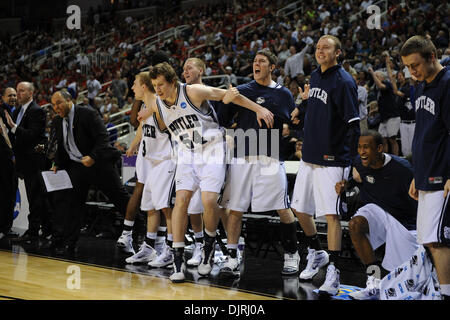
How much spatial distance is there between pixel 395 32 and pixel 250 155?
8.58m

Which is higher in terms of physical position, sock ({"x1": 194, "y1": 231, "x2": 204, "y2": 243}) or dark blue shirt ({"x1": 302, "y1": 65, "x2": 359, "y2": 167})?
dark blue shirt ({"x1": 302, "y1": 65, "x2": 359, "y2": 167})

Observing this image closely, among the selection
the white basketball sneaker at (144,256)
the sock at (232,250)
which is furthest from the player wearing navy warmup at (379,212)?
the white basketball sneaker at (144,256)

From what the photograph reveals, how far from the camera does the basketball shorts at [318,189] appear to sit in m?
4.65

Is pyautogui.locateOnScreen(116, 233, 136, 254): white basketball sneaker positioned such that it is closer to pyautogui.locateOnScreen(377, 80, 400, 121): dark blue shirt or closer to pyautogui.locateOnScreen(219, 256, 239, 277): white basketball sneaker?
pyautogui.locateOnScreen(219, 256, 239, 277): white basketball sneaker

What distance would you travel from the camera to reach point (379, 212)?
4.53m

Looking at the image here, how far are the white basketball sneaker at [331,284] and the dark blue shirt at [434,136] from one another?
111 cm

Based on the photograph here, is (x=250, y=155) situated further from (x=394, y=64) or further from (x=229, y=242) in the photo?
(x=394, y=64)

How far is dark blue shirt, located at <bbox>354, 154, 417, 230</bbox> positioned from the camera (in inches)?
181

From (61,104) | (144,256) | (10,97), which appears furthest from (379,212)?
(10,97)

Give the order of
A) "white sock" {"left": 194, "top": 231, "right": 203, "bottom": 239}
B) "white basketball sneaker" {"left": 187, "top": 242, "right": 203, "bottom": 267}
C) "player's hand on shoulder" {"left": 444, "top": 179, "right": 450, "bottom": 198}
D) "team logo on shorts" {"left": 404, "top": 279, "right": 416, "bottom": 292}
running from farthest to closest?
"white sock" {"left": 194, "top": 231, "right": 203, "bottom": 239}
"white basketball sneaker" {"left": 187, "top": 242, "right": 203, "bottom": 267}
"team logo on shorts" {"left": 404, "top": 279, "right": 416, "bottom": 292}
"player's hand on shoulder" {"left": 444, "top": 179, "right": 450, "bottom": 198}

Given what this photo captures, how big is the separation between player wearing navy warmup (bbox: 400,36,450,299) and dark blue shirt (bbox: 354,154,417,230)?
33.2 inches

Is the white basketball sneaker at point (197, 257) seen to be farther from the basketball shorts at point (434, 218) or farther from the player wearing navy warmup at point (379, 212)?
the basketball shorts at point (434, 218)

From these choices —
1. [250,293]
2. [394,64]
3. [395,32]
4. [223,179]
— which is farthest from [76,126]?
[395,32]

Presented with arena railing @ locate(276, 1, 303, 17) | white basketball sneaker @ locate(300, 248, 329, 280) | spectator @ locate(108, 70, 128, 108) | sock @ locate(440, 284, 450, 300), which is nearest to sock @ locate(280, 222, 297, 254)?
white basketball sneaker @ locate(300, 248, 329, 280)
